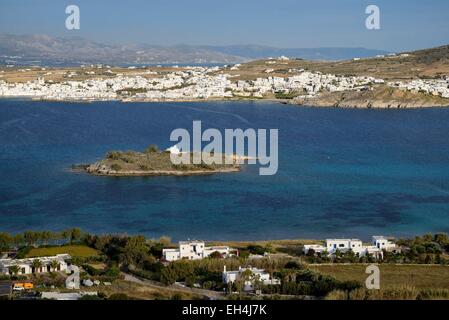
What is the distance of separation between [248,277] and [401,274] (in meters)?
2.13

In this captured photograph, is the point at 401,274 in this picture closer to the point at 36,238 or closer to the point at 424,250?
the point at 424,250

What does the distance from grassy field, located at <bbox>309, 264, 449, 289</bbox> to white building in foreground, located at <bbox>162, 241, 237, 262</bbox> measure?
3.99ft

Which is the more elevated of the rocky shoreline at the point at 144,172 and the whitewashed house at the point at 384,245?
the rocky shoreline at the point at 144,172

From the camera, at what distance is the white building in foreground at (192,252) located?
9289 millimetres

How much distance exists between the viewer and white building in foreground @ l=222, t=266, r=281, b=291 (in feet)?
25.3

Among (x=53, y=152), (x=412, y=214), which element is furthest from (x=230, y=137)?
(x=412, y=214)

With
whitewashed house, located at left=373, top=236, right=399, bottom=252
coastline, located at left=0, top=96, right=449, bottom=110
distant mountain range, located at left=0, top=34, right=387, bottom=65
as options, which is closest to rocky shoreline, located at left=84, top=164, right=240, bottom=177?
whitewashed house, located at left=373, top=236, right=399, bottom=252

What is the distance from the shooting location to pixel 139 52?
136m

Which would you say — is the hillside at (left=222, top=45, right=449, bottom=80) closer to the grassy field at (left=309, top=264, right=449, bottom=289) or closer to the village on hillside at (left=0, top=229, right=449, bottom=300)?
the village on hillside at (left=0, top=229, right=449, bottom=300)

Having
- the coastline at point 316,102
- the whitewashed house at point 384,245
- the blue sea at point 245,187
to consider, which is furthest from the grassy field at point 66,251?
the coastline at point 316,102

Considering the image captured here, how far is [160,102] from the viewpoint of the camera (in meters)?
37.2

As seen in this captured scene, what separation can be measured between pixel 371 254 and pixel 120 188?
7047 millimetres

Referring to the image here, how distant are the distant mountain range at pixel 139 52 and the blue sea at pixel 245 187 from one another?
2966 inches

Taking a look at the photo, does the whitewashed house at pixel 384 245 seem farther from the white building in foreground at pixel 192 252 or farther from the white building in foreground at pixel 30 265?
the white building in foreground at pixel 30 265
